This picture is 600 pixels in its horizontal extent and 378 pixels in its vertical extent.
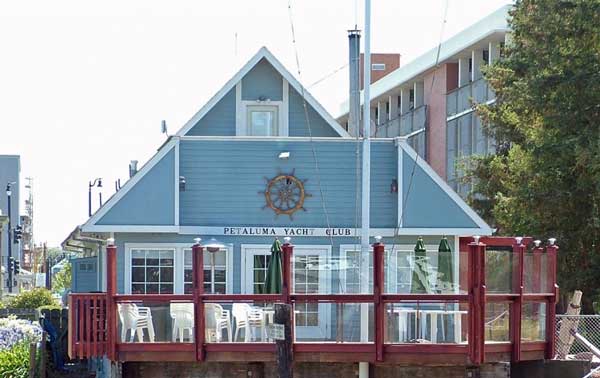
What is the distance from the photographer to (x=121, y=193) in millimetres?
24828

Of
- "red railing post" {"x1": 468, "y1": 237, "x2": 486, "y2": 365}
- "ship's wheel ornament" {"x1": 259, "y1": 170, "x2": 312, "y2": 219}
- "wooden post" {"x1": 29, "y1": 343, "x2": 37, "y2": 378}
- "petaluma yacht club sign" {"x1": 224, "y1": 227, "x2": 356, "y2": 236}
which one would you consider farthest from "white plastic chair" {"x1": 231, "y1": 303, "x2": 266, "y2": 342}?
"wooden post" {"x1": 29, "y1": 343, "x2": 37, "y2": 378}

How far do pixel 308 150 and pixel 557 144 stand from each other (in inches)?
287

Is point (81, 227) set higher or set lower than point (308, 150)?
lower

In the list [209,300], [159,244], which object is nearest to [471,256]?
[209,300]

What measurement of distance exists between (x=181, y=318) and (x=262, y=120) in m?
8.63

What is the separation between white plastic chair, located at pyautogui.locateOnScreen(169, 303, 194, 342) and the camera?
19562 mm

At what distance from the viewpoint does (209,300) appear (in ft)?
64.1

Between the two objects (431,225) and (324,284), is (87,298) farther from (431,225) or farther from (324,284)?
(431,225)

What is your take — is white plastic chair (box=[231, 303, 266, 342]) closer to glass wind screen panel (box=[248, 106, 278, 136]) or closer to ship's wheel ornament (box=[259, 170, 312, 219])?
ship's wheel ornament (box=[259, 170, 312, 219])

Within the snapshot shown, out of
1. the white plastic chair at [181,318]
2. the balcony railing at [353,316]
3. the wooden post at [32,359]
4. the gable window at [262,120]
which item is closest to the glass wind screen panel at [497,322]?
the balcony railing at [353,316]

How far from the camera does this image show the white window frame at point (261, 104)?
89.2 ft

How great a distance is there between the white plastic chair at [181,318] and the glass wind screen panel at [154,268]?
5232mm

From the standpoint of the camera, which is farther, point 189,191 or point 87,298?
point 189,191

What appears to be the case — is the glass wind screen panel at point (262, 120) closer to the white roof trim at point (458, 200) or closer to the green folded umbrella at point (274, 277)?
the white roof trim at point (458, 200)
